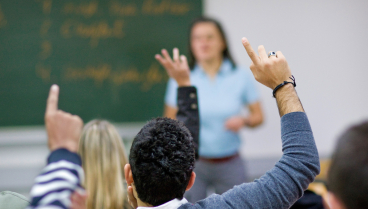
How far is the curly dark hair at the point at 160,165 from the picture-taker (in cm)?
76

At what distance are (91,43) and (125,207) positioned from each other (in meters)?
1.79

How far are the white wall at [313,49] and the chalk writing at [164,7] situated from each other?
0.64 feet

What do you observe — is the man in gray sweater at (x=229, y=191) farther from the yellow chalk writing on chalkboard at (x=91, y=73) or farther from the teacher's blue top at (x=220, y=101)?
the yellow chalk writing on chalkboard at (x=91, y=73)

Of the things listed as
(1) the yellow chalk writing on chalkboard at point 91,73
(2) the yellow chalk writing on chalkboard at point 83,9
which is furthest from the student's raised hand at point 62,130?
(2) the yellow chalk writing on chalkboard at point 83,9

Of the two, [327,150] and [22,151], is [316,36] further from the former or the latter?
[22,151]

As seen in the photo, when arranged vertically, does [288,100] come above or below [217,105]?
below

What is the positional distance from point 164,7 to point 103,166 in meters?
1.79

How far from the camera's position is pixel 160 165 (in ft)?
2.48

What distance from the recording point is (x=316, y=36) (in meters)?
2.83

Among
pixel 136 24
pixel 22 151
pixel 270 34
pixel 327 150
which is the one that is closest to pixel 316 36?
pixel 270 34

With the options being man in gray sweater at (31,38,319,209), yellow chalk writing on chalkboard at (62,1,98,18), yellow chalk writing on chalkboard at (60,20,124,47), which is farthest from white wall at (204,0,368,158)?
man in gray sweater at (31,38,319,209)

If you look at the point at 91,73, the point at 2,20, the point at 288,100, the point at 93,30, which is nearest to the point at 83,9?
the point at 93,30

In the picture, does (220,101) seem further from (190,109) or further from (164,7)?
(164,7)

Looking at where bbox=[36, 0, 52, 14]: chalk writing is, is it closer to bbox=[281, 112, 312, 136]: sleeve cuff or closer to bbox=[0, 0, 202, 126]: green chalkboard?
bbox=[0, 0, 202, 126]: green chalkboard
